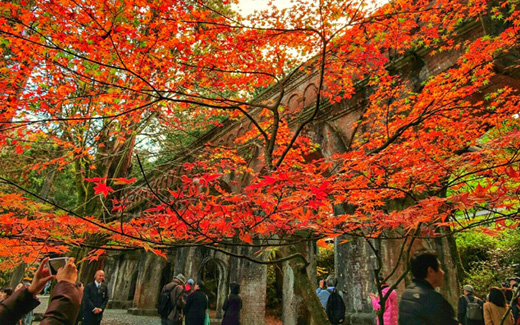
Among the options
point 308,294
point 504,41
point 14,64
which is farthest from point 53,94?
point 504,41

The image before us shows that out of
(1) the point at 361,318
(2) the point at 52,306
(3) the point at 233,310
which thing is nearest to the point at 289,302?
(1) the point at 361,318

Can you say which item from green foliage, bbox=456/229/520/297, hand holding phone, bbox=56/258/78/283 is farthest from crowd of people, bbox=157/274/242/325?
green foliage, bbox=456/229/520/297

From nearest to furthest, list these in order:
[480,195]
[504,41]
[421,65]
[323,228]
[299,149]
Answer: [480,195] < [323,228] < [504,41] < [421,65] < [299,149]

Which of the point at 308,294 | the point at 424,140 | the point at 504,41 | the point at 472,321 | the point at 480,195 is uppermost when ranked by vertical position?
the point at 504,41

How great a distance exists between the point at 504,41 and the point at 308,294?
515 centimetres

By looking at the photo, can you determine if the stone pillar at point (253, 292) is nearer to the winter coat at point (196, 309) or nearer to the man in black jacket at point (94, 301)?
the winter coat at point (196, 309)

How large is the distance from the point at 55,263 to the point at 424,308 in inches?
124

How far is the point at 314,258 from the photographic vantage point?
8.99m

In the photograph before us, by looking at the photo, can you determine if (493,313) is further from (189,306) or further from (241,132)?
(241,132)

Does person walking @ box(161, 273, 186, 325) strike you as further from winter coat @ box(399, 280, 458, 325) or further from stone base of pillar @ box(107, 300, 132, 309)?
stone base of pillar @ box(107, 300, 132, 309)

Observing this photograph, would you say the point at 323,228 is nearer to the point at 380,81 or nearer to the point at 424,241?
the point at 424,241

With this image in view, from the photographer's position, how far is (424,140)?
4934 mm

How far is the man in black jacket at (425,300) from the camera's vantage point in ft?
7.06

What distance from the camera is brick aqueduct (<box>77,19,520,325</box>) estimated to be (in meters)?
5.76
